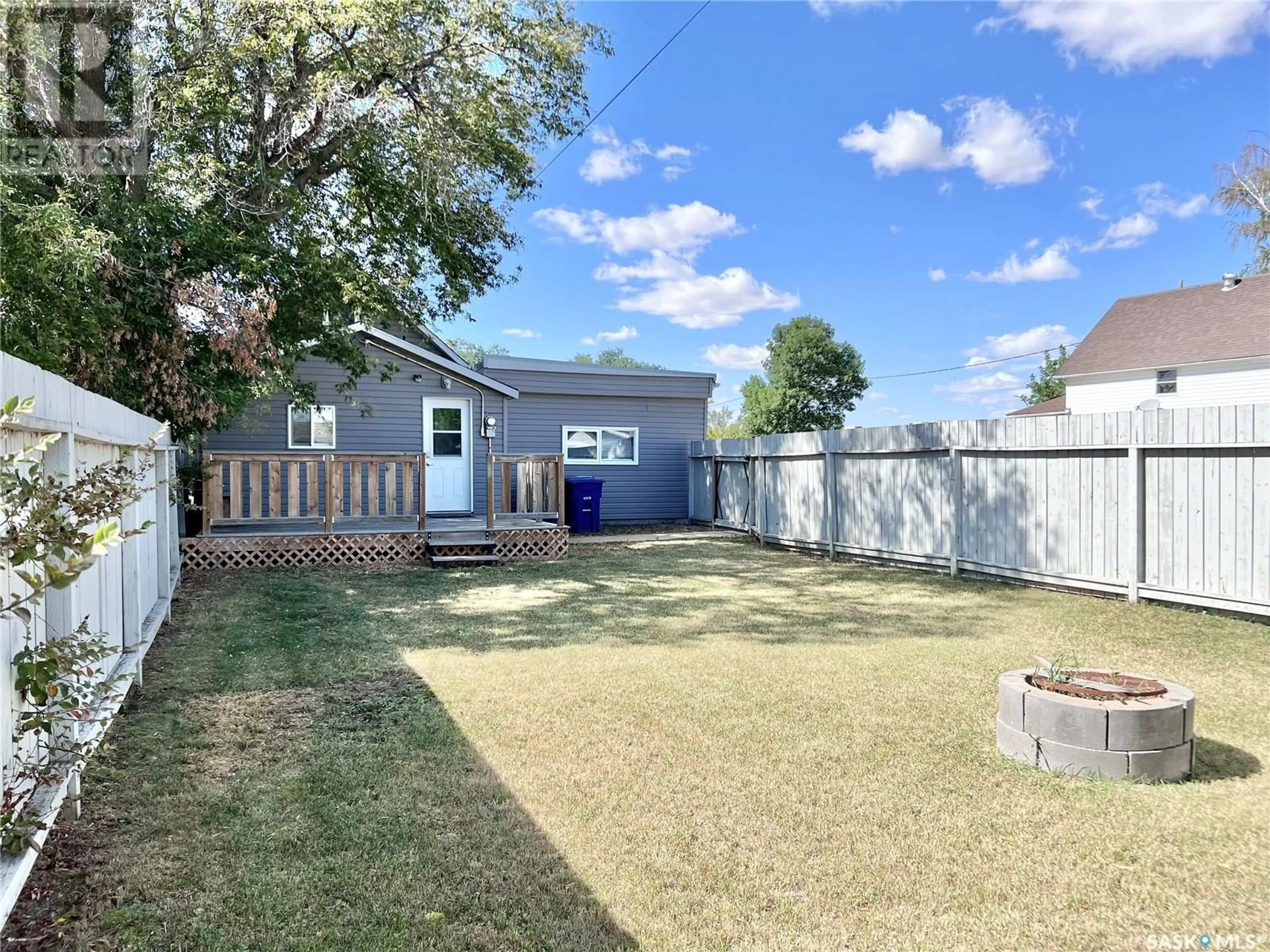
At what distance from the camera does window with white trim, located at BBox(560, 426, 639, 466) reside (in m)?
15.9

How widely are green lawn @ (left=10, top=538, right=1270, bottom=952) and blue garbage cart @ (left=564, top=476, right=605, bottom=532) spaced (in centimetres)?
881

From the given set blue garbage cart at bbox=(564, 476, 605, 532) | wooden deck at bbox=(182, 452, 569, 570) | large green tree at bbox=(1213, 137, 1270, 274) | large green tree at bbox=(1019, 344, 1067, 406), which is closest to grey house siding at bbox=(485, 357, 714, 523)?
blue garbage cart at bbox=(564, 476, 605, 532)

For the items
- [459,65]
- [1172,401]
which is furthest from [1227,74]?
[459,65]

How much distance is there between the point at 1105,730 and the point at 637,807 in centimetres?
203

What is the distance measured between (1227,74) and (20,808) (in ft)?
70.5

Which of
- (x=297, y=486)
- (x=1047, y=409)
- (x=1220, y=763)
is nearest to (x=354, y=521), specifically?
(x=297, y=486)

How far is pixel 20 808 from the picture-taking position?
2.16 metres

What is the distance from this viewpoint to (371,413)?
12.4 meters

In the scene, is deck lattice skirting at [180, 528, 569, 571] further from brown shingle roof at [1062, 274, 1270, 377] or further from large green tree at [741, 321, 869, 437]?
large green tree at [741, 321, 869, 437]

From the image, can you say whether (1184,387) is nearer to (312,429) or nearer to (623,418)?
(623,418)

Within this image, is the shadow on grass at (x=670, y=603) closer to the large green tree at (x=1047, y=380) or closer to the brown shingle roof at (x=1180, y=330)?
the brown shingle roof at (x=1180, y=330)

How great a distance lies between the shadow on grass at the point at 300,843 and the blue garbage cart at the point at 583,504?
10.1 m

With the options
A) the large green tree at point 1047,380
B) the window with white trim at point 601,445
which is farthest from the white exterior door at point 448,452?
the large green tree at point 1047,380

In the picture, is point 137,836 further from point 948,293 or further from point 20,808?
point 948,293
